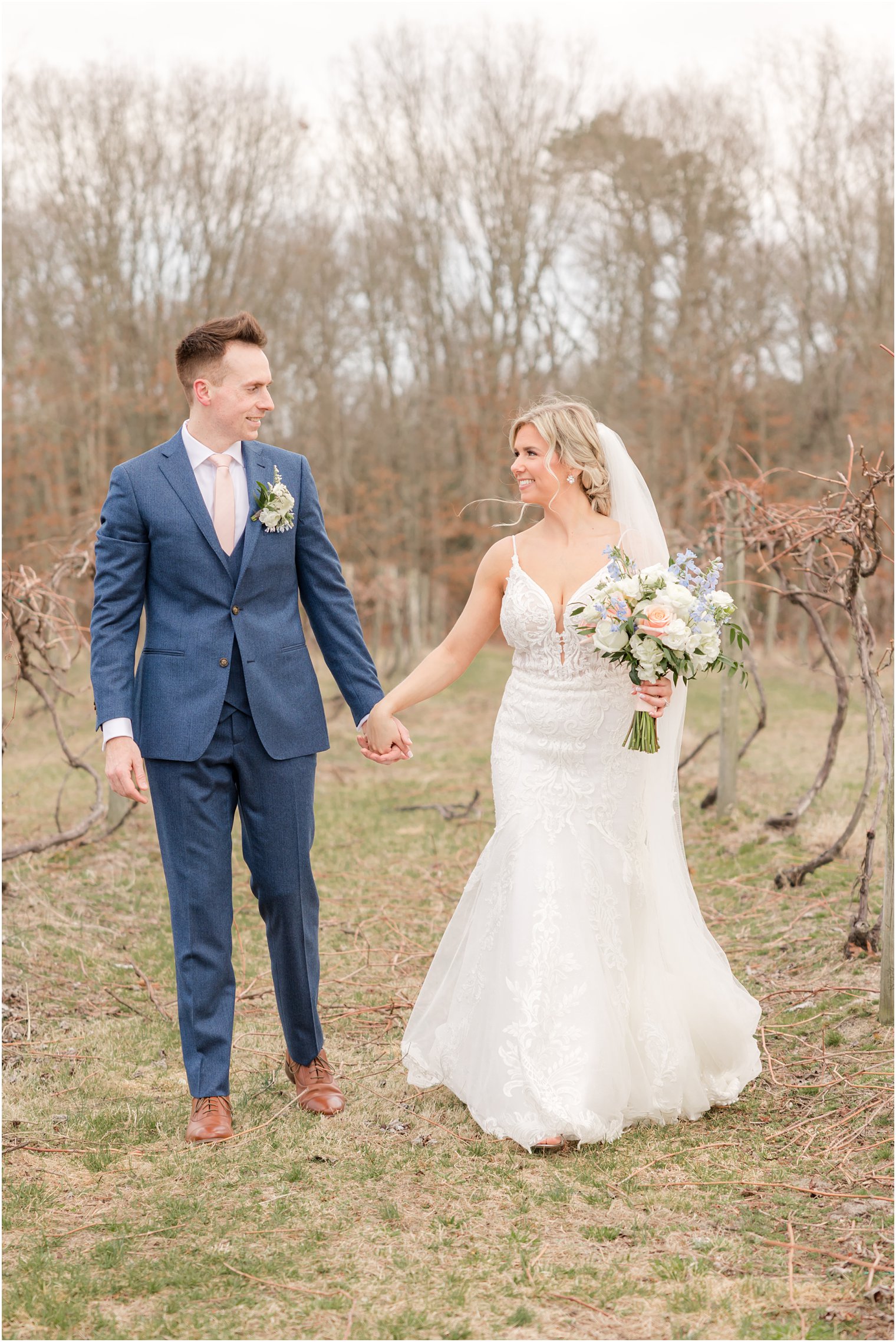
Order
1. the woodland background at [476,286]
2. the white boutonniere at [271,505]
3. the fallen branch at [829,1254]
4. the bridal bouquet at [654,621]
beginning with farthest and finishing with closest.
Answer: the woodland background at [476,286] < the white boutonniere at [271,505] < the bridal bouquet at [654,621] < the fallen branch at [829,1254]

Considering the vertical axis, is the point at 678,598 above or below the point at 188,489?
below

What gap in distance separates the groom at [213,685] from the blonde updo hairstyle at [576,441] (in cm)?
80

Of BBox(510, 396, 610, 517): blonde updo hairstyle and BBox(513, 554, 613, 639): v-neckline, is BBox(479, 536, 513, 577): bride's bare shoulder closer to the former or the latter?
BBox(513, 554, 613, 639): v-neckline

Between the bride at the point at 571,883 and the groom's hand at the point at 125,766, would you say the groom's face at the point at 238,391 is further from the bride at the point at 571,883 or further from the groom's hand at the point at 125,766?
the groom's hand at the point at 125,766

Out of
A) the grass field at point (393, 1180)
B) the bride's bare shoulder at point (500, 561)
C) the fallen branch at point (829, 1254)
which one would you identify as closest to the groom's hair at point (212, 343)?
the bride's bare shoulder at point (500, 561)

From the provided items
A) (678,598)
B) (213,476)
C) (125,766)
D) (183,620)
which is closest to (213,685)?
(183,620)

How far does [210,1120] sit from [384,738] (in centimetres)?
126

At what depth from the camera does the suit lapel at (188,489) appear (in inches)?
143

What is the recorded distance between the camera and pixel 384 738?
397 centimetres

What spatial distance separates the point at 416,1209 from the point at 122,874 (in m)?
4.36

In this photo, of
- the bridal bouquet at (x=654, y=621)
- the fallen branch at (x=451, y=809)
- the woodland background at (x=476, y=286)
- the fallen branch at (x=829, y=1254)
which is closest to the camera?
the fallen branch at (x=829, y=1254)

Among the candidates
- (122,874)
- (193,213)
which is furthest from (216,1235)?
(193,213)

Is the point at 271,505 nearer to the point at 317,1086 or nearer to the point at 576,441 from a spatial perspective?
the point at 576,441

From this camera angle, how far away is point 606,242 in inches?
872
